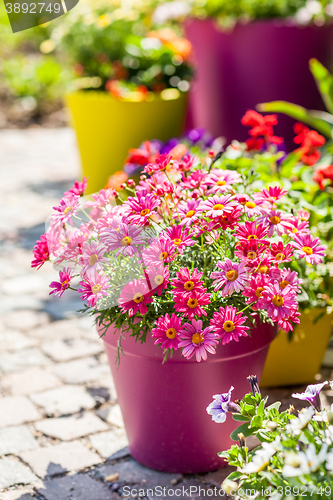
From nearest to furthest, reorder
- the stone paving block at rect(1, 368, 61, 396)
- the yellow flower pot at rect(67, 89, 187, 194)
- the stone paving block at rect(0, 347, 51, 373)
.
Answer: the stone paving block at rect(1, 368, 61, 396)
the stone paving block at rect(0, 347, 51, 373)
the yellow flower pot at rect(67, 89, 187, 194)

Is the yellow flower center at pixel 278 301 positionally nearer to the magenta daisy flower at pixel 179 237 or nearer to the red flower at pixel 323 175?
the magenta daisy flower at pixel 179 237

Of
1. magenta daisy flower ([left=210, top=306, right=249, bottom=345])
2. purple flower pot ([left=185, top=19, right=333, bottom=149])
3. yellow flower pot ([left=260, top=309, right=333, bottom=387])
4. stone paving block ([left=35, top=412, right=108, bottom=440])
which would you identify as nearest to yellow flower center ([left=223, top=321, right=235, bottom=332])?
magenta daisy flower ([left=210, top=306, right=249, bottom=345])

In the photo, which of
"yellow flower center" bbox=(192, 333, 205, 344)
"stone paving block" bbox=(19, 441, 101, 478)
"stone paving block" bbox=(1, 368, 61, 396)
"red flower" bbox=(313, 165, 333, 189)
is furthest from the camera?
"stone paving block" bbox=(1, 368, 61, 396)

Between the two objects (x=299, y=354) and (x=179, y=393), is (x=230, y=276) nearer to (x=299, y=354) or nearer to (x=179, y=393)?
(x=179, y=393)

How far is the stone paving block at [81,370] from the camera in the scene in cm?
208

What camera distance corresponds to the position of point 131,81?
3715mm

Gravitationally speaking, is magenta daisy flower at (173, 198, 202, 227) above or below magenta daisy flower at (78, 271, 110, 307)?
above

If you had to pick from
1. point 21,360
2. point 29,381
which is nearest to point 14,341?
point 21,360

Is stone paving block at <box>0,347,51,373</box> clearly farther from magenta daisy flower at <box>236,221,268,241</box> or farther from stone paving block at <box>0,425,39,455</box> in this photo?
magenta daisy flower at <box>236,221,268,241</box>

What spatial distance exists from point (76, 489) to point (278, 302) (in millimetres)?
779

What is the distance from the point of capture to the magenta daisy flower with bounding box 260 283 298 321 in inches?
48.7

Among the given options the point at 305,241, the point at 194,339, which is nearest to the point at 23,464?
the point at 194,339

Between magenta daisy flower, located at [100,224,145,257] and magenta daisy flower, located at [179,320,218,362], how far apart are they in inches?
8.2

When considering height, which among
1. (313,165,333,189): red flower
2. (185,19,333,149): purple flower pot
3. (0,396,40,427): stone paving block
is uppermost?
(185,19,333,149): purple flower pot
